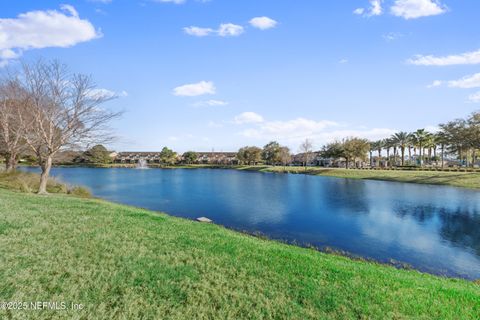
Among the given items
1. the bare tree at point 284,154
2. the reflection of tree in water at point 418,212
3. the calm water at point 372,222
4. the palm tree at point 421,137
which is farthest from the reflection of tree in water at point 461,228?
the bare tree at point 284,154

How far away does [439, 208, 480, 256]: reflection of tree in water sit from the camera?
55.1 ft

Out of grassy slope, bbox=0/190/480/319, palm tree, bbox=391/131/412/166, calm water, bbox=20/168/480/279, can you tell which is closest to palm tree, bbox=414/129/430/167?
palm tree, bbox=391/131/412/166

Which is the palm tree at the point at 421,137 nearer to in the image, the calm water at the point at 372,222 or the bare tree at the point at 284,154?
the bare tree at the point at 284,154

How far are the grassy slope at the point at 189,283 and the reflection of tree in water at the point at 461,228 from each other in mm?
12197

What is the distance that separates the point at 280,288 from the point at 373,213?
2183 cm

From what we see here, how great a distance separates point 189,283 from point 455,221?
80.9 feet

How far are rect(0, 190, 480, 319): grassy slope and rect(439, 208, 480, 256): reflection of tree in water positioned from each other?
12.2 meters

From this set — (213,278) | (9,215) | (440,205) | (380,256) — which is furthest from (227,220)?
(440,205)

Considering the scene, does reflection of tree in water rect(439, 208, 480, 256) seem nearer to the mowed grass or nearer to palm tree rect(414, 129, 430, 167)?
the mowed grass

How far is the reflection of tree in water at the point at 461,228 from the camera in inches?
662

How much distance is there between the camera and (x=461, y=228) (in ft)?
66.2

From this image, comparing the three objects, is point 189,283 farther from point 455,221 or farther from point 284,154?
point 284,154

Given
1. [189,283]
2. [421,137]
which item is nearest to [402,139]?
[421,137]

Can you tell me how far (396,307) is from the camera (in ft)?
19.1
